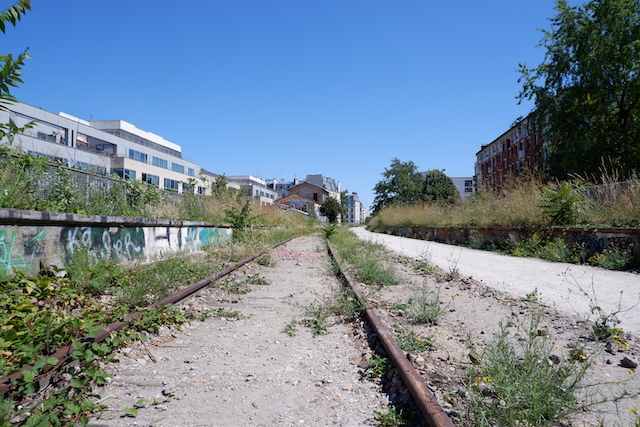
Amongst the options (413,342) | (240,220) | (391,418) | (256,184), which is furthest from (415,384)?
(256,184)

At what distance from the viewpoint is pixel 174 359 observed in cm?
346

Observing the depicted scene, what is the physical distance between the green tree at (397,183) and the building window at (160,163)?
4033 centimetres

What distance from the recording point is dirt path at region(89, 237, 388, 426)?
2.45m

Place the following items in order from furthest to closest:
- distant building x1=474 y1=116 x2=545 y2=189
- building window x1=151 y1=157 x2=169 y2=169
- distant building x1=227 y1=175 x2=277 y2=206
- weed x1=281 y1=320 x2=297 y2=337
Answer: distant building x1=227 y1=175 x2=277 y2=206 → building window x1=151 y1=157 x2=169 y2=169 → distant building x1=474 y1=116 x2=545 y2=189 → weed x1=281 y1=320 x2=297 y2=337

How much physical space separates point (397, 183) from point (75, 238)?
241 feet

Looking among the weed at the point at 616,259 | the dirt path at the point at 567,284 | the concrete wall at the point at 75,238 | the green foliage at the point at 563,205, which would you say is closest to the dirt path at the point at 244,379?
the concrete wall at the point at 75,238

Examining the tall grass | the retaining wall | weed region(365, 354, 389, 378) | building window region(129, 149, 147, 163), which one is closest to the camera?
weed region(365, 354, 389, 378)

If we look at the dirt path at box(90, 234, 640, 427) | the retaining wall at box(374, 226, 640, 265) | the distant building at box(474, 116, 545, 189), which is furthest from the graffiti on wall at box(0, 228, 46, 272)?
the distant building at box(474, 116, 545, 189)

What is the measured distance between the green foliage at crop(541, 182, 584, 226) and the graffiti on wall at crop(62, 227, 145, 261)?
11217 mm

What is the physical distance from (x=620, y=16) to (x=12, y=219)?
107 feet

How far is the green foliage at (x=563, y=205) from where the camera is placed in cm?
1134

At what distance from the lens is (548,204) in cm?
1236

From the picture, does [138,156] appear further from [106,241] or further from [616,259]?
[616,259]

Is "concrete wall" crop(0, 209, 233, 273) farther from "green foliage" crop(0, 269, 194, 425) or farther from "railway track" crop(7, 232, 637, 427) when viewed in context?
"railway track" crop(7, 232, 637, 427)
